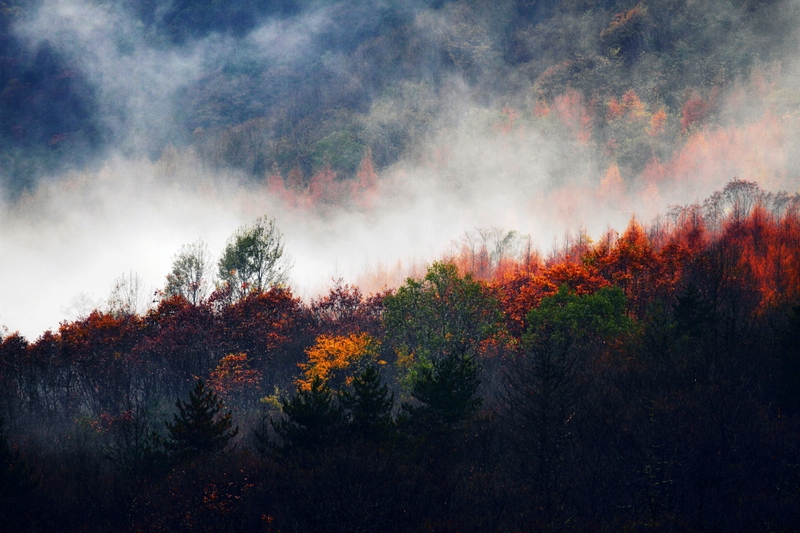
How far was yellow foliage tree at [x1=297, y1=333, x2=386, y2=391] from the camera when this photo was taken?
70312 millimetres

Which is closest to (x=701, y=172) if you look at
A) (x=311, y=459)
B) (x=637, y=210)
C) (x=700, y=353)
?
(x=637, y=210)

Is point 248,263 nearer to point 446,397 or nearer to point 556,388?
point 446,397

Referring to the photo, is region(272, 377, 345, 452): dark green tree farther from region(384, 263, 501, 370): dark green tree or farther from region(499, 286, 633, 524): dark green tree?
region(384, 263, 501, 370): dark green tree

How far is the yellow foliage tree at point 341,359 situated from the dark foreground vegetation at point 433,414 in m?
0.23

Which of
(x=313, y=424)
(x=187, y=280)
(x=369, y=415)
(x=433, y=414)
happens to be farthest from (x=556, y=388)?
(x=187, y=280)

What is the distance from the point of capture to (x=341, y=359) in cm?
7044

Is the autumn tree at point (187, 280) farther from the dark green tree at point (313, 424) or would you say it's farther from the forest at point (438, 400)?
the dark green tree at point (313, 424)

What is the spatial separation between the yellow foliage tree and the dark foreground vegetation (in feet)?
0.76

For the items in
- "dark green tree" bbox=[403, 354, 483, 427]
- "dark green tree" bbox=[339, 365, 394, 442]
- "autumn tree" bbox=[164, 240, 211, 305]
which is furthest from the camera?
"autumn tree" bbox=[164, 240, 211, 305]

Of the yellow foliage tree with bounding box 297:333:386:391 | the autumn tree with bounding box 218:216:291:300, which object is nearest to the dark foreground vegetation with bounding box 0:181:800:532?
the yellow foliage tree with bounding box 297:333:386:391

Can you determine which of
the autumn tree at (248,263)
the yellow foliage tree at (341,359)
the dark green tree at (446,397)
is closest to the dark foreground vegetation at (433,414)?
the dark green tree at (446,397)

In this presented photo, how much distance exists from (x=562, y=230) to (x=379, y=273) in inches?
1905

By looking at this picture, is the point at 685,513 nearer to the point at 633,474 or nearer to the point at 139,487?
the point at 633,474

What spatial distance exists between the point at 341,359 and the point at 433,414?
28.3 meters
